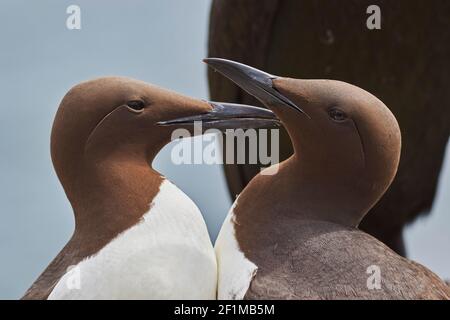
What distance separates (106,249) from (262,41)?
397 cm

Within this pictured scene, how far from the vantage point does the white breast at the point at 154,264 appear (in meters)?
4.75

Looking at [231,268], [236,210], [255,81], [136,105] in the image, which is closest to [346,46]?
[255,81]

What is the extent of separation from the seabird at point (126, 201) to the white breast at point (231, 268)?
48 millimetres

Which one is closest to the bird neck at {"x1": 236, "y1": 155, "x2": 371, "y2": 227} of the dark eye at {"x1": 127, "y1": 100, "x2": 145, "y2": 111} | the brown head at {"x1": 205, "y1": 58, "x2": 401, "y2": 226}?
the brown head at {"x1": 205, "y1": 58, "x2": 401, "y2": 226}

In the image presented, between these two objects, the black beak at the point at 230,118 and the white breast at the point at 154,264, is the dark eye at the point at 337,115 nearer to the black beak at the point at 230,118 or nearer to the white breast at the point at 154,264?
the black beak at the point at 230,118

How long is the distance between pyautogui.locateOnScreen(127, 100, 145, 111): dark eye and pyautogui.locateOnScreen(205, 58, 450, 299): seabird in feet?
1.53

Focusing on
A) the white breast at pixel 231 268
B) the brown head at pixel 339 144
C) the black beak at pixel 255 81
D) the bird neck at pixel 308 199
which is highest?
the black beak at pixel 255 81

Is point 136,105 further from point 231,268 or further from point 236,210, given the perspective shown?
point 231,268

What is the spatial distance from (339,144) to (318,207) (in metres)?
0.27

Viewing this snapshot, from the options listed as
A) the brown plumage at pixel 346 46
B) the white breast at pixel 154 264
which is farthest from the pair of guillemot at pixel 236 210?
the brown plumage at pixel 346 46

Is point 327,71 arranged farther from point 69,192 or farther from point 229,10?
point 69,192
